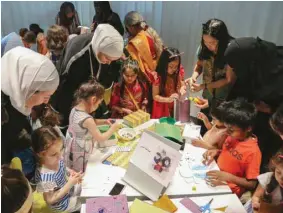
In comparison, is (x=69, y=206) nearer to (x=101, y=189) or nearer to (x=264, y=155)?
(x=101, y=189)

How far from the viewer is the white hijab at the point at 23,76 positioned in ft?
4.47

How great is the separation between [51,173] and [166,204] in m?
0.60

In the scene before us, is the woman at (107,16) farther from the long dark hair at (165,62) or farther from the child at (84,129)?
the child at (84,129)

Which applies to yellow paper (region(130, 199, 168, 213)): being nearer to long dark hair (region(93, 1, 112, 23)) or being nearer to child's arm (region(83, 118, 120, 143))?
child's arm (region(83, 118, 120, 143))

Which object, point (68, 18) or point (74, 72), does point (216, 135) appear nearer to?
point (74, 72)

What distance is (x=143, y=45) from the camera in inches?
110

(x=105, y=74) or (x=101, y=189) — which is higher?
(x=105, y=74)

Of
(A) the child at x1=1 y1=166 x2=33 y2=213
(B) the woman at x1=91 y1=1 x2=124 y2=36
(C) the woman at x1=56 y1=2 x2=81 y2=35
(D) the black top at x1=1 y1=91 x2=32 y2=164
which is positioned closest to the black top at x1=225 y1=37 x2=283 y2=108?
(D) the black top at x1=1 y1=91 x2=32 y2=164

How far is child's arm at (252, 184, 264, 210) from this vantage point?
1507 millimetres

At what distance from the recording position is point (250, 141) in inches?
66.0

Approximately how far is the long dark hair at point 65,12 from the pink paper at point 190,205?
314cm

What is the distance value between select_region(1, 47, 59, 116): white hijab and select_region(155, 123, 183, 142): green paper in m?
0.75

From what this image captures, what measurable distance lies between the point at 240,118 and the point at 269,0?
1.93m

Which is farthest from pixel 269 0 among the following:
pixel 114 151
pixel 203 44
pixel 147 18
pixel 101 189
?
pixel 101 189
